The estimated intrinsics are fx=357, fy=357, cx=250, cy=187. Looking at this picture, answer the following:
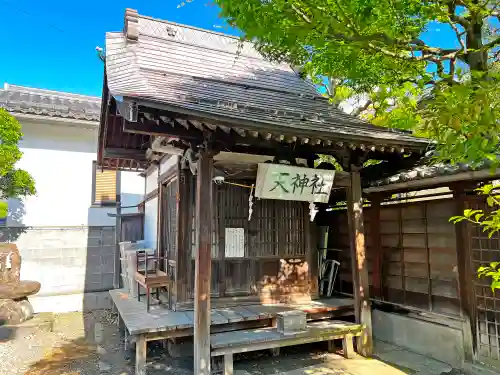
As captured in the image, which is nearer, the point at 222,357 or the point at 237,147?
the point at 222,357

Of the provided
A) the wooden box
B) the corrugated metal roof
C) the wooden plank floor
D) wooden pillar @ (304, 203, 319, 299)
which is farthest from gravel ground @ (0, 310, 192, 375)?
the corrugated metal roof

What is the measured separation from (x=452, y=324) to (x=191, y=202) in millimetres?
4876

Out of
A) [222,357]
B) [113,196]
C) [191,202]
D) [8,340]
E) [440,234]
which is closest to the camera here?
[222,357]

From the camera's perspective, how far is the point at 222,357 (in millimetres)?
5621

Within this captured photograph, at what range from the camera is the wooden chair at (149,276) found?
20.8ft

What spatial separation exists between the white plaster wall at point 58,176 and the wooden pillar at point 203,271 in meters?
7.17

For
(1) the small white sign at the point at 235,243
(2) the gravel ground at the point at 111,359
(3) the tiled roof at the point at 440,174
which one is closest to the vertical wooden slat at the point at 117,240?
(2) the gravel ground at the point at 111,359

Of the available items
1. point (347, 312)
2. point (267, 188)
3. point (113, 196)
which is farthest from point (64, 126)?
point (347, 312)

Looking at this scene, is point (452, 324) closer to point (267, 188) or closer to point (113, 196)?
point (267, 188)

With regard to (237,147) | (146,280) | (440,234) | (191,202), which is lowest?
(146,280)

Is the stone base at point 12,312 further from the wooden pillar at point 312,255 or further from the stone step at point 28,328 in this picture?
the wooden pillar at point 312,255

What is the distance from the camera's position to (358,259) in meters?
6.54

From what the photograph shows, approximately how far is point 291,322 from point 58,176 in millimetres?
8699

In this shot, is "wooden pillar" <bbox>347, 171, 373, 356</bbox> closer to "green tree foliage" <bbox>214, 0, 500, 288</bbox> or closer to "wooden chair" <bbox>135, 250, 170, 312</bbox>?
"green tree foliage" <bbox>214, 0, 500, 288</bbox>
